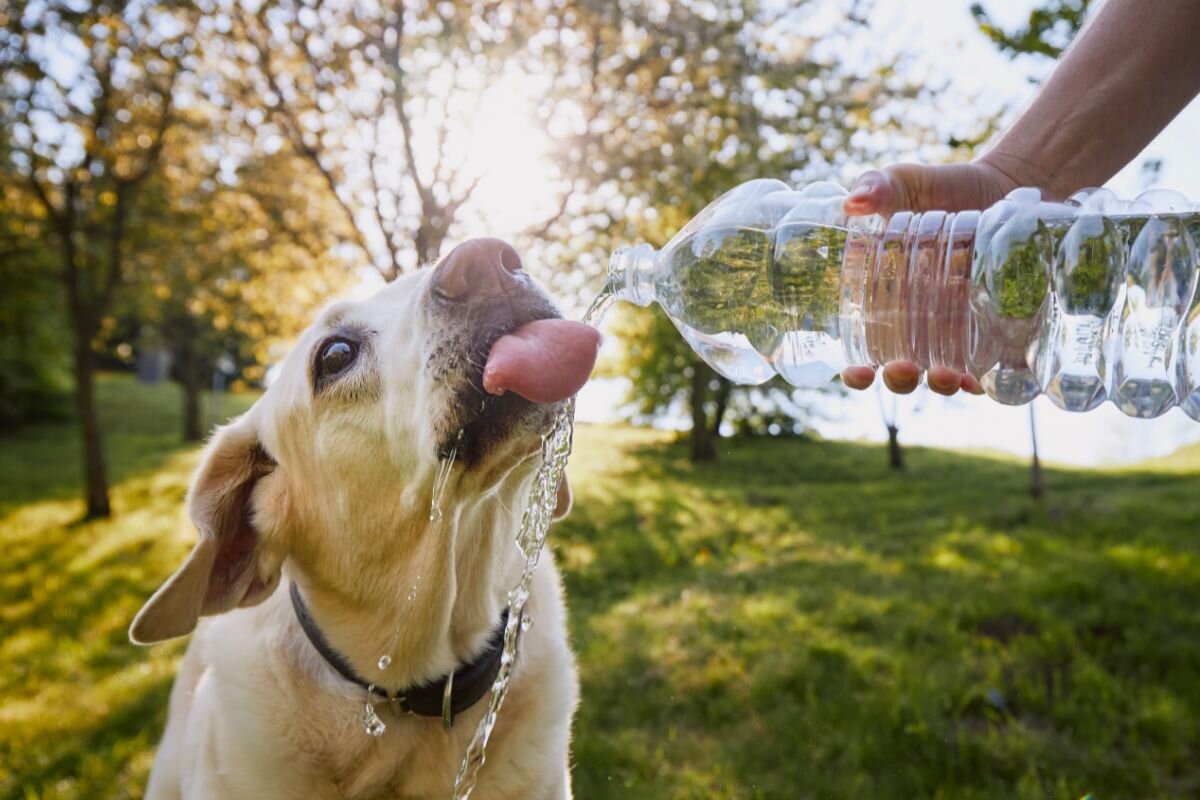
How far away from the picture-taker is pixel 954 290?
7.12 ft

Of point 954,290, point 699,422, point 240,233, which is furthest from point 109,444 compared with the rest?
point 954,290

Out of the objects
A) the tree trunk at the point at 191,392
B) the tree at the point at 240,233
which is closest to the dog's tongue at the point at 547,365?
the tree at the point at 240,233

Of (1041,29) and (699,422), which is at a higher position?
(1041,29)

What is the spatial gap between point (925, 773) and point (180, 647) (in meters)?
5.46

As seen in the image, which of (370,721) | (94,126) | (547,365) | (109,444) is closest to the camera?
(547,365)

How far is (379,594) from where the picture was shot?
2.52 m

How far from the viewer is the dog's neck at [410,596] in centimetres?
247

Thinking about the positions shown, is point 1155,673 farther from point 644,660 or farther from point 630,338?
point 630,338

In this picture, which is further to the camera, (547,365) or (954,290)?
(954,290)

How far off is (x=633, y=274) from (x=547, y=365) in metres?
0.85

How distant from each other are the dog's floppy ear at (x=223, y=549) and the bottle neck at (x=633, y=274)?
119cm

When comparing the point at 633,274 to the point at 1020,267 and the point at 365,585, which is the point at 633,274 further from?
the point at 365,585

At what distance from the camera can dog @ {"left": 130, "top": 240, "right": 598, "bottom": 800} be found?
229cm

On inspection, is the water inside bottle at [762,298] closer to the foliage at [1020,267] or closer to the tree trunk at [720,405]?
the foliage at [1020,267]
